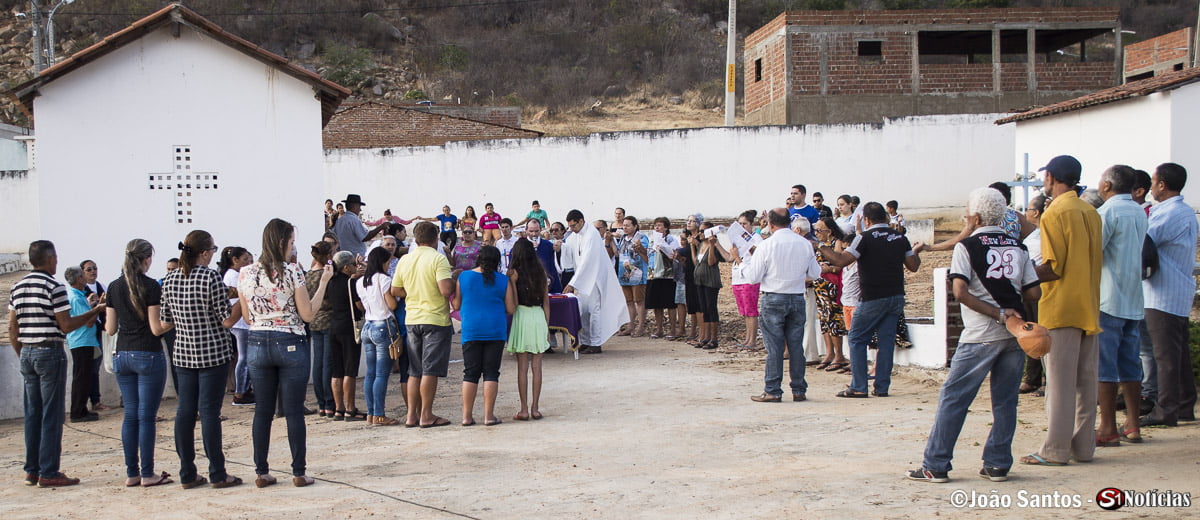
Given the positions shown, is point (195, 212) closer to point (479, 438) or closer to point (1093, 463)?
point (479, 438)

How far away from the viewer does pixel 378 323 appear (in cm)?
957

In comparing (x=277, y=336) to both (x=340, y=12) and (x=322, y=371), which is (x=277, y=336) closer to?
(x=322, y=371)

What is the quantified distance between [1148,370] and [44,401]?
8298 mm

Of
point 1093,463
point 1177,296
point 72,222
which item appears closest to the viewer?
point 1093,463

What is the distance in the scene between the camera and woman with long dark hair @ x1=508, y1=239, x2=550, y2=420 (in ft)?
30.7

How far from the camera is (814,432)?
8281mm

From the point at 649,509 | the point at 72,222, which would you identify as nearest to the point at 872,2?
the point at 72,222

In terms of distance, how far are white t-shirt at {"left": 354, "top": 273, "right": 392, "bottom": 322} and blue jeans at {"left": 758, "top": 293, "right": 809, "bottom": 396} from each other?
3.60 meters

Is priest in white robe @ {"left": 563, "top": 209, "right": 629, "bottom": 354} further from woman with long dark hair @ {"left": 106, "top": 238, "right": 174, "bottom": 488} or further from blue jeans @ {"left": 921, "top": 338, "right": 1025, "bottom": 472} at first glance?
blue jeans @ {"left": 921, "top": 338, "right": 1025, "bottom": 472}

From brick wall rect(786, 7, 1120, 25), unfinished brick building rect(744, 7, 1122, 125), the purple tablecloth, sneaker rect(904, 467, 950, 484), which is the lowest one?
sneaker rect(904, 467, 950, 484)

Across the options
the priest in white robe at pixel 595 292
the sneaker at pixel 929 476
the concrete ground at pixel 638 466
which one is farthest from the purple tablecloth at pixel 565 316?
the sneaker at pixel 929 476

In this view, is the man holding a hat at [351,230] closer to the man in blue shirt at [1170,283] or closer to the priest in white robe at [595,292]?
the priest in white robe at [595,292]

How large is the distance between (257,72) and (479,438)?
7.33 meters

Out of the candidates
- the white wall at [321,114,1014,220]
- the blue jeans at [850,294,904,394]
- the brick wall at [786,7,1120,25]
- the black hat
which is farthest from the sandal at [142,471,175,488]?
the brick wall at [786,7,1120,25]
